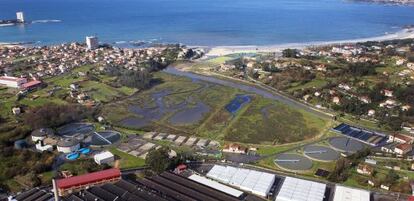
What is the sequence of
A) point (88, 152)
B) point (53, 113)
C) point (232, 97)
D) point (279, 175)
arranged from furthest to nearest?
point (232, 97)
point (53, 113)
point (88, 152)
point (279, 175)

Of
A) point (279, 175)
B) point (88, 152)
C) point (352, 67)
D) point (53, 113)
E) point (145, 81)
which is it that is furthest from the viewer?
point (352, 67)

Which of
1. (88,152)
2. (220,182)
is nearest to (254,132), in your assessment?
(220,182)

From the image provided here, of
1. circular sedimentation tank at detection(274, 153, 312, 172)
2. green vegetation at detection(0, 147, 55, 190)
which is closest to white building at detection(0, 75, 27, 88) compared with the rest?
green vegetation at detection(0, 147, 55, 190)

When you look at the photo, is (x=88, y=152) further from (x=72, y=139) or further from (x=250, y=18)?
(x=250, y=18)

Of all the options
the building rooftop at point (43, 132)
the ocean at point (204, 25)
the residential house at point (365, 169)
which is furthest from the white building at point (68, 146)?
the ocean at point (204, 25)

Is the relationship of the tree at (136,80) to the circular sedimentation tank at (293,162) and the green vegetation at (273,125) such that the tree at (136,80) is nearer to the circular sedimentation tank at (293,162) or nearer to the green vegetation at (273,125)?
the green vegetation at (273,125)

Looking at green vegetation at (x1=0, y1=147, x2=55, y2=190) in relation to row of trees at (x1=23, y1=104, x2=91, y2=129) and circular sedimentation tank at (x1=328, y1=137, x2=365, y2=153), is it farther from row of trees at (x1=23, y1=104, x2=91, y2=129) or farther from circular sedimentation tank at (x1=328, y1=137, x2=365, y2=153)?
circular sedimentation tank at (x1=328, y1=137, x2=365, y2=153)

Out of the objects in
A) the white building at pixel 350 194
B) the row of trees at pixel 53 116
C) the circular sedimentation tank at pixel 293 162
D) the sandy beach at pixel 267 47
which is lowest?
the circular sedimentation tank at pixel 293 162
